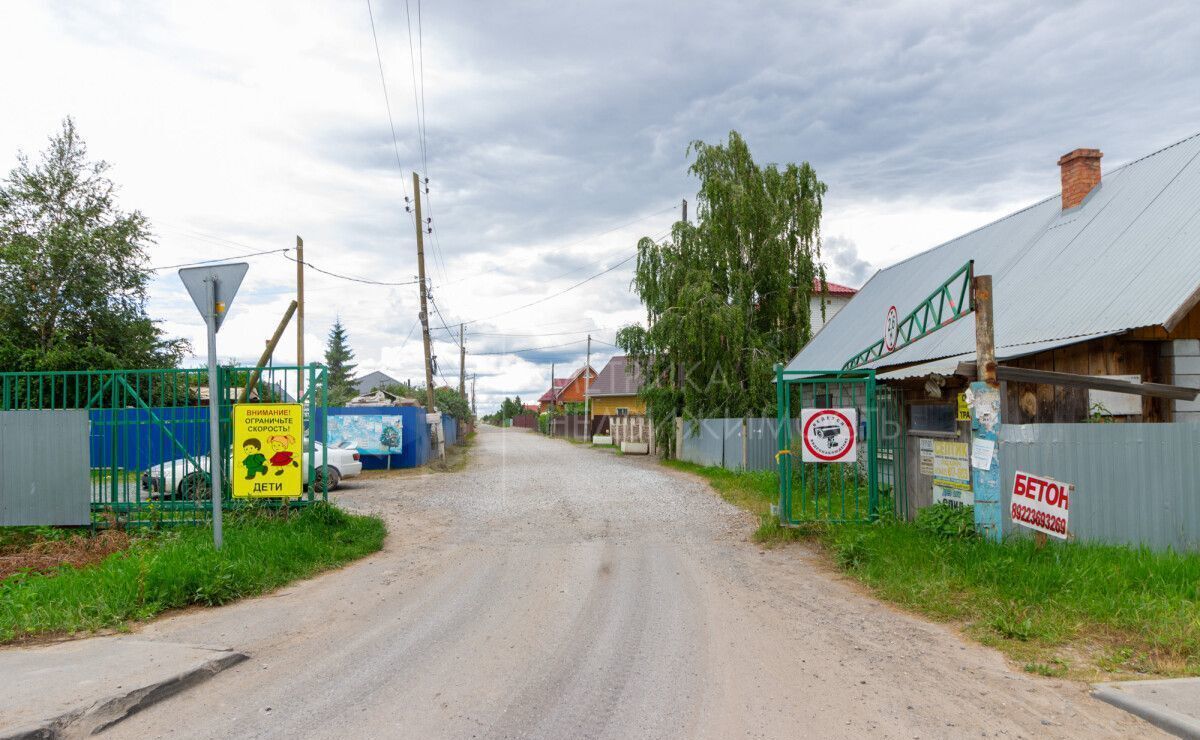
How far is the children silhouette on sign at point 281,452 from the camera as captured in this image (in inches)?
388

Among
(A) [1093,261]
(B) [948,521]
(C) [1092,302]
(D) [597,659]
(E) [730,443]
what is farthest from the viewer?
(E) [730,443]

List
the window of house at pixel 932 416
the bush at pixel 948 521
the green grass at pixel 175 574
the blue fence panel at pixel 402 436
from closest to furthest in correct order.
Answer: the green grass at pixel 175 574
the bush at pixel 948 521
the window of house at pixel 932 416
the blue fence panel at pixel 402 436

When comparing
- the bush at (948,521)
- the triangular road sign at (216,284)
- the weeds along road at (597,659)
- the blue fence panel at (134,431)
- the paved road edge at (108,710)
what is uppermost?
the triangular road sign at (216,284)

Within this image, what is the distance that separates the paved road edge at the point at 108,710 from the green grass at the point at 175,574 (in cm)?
197

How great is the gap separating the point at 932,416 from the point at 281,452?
10.9m

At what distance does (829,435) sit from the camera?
1015cm

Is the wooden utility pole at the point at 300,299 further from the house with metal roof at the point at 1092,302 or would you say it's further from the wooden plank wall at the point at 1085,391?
the wooden plank wall at the point at 1085,391

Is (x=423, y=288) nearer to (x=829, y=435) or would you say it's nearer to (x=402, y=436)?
(x=402, y=436)

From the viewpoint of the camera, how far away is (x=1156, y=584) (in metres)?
6.56

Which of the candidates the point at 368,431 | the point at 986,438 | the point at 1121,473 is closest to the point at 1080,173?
the point at 1121,473

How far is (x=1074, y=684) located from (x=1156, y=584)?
7.99 feet

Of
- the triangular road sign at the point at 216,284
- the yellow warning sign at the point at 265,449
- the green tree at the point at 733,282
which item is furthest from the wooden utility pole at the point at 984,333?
the green tree at the point at 733,282

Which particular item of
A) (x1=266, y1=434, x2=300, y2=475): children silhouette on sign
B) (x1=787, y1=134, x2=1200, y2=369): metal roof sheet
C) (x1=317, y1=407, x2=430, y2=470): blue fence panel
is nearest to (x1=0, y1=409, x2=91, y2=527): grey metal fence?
(x1=266, y1=434, x2=300, y2=475): children silhouette on sign

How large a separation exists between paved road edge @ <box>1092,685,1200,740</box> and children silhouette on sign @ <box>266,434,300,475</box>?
9.09 metres
